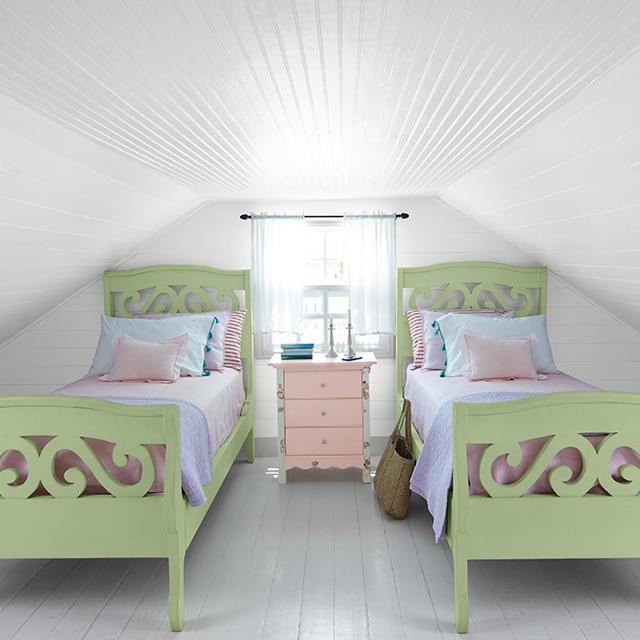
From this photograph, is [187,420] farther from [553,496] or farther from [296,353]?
[553,496]

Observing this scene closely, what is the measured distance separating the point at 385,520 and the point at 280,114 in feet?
7.47

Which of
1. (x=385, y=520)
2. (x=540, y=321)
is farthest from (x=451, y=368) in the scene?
(x=385, y=520)

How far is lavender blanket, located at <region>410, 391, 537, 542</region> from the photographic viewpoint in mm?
2605

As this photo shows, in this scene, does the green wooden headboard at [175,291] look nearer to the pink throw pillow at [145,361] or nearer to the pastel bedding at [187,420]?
the pastel bedding at [187,420]

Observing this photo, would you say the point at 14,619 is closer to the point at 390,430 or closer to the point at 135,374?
the point at 135,374

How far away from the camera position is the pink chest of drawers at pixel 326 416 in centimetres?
412

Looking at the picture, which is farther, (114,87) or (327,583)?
(327,583)

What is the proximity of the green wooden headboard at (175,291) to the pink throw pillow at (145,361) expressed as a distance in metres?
0.70

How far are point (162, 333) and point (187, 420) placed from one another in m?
1.31

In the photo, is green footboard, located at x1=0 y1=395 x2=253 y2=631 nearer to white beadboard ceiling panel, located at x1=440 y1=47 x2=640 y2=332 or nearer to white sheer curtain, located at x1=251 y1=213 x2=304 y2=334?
white beadboard ceiling panel, located at x1=440 y1=47 x2=640 y2=332

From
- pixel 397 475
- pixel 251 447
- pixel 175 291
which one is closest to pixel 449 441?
pixel 397 475

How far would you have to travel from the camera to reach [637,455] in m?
2.53

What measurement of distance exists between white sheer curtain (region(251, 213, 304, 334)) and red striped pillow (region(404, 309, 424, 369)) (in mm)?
786

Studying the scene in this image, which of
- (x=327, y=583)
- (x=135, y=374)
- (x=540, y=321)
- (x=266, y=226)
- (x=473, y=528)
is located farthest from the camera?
(x=266, y=226)
